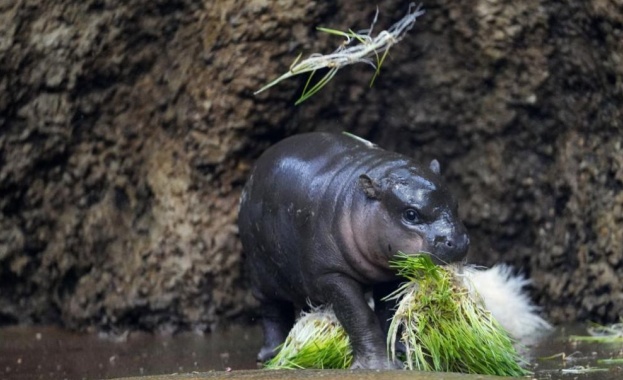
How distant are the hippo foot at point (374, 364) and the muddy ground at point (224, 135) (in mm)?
2322

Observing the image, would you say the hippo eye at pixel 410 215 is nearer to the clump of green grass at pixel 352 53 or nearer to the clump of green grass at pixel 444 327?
the clump of green grass at pixel 444 327

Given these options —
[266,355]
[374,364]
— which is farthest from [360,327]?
[266,355]

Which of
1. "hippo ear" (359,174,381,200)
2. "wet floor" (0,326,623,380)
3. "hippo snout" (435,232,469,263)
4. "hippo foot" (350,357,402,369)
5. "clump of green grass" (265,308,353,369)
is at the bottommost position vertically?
"wet floor" (0,326,623,380)

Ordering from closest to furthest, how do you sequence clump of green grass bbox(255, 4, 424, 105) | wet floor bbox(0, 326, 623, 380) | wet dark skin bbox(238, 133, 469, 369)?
wet dark skin bbox(238, 133, 469, 369)
wet floor bbox(0, 326, 623, 380)
clump of green grass bbox(255, 4, 424, 105)

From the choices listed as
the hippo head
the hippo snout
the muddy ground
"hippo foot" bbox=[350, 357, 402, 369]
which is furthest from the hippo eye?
the muddy ground

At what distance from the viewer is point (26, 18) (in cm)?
750

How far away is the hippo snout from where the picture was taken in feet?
18.3

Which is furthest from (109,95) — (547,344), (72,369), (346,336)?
(547,344)

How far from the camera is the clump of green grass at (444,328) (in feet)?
17.9

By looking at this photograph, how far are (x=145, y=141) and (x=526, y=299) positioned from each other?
2.76 metres

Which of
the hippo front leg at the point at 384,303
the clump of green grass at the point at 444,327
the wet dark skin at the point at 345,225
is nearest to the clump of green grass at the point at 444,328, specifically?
the clump of green grass at the point at 444,327

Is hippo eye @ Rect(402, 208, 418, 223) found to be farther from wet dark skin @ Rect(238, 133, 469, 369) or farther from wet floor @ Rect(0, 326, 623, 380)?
wet floor @ Rect(0, 326, 623, 380)

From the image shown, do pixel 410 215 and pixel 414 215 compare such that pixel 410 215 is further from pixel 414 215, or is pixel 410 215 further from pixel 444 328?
pixel 444 328

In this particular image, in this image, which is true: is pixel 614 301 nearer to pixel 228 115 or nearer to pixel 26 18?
pixel 228 115
